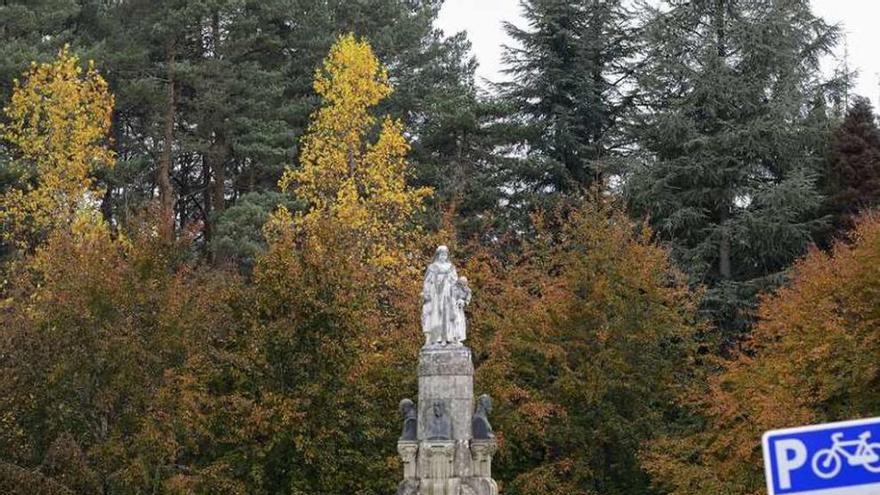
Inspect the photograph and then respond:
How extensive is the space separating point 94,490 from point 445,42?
22175 millimetres

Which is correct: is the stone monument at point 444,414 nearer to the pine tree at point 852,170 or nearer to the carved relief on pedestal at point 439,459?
the carved relief on pedestal at point 439,459

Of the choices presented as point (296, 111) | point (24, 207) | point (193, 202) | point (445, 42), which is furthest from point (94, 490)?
point (445, 42)

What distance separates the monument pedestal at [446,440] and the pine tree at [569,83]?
46.5 ft

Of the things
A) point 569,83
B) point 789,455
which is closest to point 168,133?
point 569,83

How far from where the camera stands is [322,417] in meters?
19.4

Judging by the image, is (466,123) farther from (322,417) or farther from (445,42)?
(322,417)

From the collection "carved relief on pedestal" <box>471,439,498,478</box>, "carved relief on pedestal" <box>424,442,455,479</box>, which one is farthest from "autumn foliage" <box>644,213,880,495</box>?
"carved relief on pedestal" <box>424,442,455,479</box>

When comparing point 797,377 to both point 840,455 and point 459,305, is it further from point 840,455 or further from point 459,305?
point 840,455

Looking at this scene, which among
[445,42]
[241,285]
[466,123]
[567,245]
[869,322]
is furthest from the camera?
[445,42]

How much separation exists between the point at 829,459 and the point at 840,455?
0.08 ft

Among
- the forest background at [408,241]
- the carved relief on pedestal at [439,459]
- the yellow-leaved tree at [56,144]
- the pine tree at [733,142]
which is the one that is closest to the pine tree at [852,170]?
the forest background at [408,241]

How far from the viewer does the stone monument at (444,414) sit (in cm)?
1598

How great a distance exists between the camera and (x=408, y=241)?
26.4 m

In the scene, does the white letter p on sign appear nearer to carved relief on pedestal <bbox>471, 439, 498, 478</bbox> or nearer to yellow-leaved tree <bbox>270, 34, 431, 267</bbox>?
carved relief on pedestal <bbox>471, 439, 498, 478</bbox>
